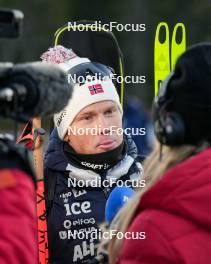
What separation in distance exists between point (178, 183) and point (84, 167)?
1620 mm

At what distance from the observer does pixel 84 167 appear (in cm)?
524

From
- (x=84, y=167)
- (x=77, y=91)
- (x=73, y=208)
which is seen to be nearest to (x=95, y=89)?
(x=77, y=91)

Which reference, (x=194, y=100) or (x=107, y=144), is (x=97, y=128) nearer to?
(x=107, y=144)

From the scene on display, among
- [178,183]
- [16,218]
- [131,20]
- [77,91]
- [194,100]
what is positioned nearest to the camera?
[16,218]

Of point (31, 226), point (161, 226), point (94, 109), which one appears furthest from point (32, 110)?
point (94, 109)

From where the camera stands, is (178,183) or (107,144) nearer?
(178,183)

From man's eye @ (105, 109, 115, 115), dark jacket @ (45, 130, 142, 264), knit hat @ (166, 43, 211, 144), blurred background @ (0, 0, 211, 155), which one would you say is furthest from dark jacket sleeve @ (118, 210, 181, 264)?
blurred background @ (0, 0, 211, 155)

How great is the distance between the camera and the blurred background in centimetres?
2588

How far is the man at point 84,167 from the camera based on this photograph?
5.15 meters

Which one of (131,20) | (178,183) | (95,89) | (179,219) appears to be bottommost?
(179,219)

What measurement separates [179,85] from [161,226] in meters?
0.48

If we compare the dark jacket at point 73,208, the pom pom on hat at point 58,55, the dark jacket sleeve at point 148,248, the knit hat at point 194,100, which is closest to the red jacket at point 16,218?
the dark jacket sleeve at point 148,248

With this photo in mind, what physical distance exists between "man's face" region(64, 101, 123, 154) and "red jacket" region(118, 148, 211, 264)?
149cm

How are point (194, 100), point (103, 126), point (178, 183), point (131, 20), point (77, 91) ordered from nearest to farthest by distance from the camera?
point (178, 183) → point (194, 100) → point (103, 126) → point (77, 91) → point (131, 20)
